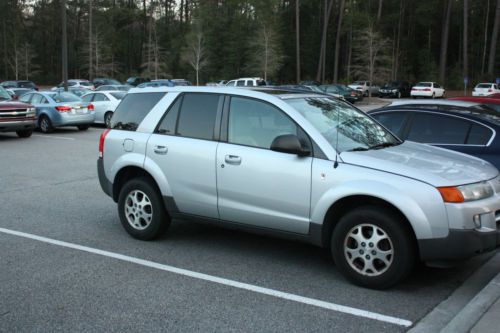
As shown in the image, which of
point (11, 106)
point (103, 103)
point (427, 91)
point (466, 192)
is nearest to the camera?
point (466, 192)

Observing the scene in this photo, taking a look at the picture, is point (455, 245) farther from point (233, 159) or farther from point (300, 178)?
point (233, 159)

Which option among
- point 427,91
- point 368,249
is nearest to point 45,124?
point 368,249

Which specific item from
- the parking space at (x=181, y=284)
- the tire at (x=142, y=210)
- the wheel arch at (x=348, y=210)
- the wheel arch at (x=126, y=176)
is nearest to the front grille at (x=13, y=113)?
the parking space at (x=181, y=284)

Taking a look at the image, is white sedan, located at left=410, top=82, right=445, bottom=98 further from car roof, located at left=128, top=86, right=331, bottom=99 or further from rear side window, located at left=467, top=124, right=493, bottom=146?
car roof, located at left=128, top=86, right=331, bottom=99

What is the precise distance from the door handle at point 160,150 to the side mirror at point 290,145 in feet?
4.78

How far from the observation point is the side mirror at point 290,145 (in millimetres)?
5051

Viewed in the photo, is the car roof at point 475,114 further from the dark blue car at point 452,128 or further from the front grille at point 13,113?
the front grille at point 13,113

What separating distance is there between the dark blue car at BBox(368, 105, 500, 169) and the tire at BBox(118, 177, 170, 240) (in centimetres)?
353

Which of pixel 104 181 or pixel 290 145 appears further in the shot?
pixel 104 181

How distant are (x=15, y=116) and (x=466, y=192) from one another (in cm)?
1568

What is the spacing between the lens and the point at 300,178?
5109mm

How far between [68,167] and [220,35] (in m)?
68.8

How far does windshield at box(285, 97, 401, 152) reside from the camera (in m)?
5.34

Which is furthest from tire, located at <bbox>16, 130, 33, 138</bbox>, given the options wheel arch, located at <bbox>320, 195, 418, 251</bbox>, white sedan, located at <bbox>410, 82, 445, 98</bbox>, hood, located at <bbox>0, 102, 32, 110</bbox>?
white sedan, located at <bbox>410, 82, 445, 98</bbox>
